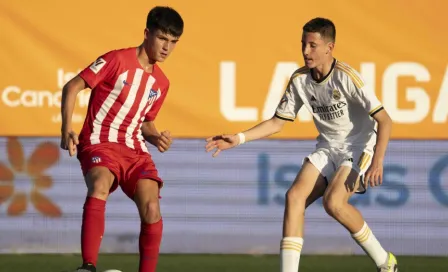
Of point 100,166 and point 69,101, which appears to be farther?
point 100,166

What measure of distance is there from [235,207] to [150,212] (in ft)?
9.07

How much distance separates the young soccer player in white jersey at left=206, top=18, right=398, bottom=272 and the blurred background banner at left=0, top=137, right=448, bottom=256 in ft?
6.80

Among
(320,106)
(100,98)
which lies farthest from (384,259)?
(100,98)

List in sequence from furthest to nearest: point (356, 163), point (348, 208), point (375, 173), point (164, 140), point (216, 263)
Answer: point (216, 263) → point (356, 163) → point (348, 208) → point (375, 173) → point (164, 140)

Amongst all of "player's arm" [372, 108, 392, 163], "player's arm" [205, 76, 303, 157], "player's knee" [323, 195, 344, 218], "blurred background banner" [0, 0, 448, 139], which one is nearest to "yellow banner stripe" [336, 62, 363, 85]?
"player's arm" [372, 108, 392, 163]

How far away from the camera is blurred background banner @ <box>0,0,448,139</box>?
383 inches

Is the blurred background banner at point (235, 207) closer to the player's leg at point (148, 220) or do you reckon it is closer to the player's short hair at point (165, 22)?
the player's leg at point (148, 220)

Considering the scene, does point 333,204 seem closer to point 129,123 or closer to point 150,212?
point 150,212

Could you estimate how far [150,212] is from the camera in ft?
24.2

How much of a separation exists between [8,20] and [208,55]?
1.69m

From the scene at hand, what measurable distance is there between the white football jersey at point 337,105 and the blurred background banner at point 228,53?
182 centimetres

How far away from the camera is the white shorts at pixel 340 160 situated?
25.4ft

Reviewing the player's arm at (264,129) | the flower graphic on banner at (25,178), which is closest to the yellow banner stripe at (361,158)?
the player's arm at (264,129)

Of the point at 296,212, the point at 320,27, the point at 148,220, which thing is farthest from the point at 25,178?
the point at 320,27
